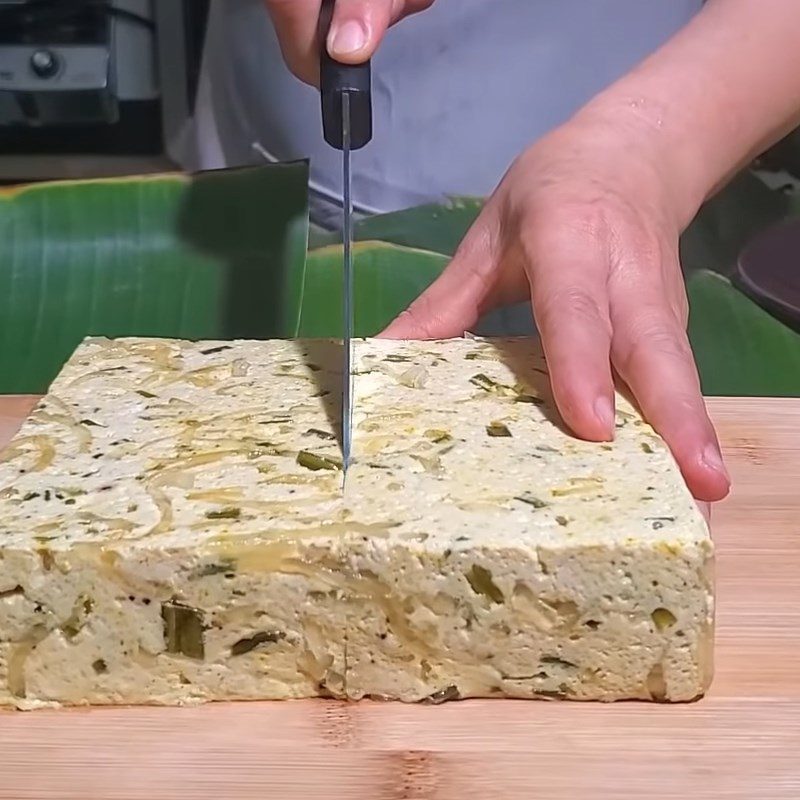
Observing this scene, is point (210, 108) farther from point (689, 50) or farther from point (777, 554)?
point (777, 554)

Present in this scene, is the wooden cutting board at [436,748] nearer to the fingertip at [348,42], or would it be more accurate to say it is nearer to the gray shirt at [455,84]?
the fingertip at [348,42]

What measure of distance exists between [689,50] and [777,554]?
72 centimetres

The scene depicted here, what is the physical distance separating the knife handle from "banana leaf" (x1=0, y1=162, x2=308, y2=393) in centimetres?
58

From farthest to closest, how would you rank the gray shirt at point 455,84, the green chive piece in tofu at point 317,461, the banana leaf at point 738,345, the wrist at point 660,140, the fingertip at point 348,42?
the gray shirt at point 455,84, the banana leaf at point 738,345, the wrist at point 660,140, the fingertip at point 348,42, the green chive piece in tofu at point 317,461

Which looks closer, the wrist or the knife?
the knife

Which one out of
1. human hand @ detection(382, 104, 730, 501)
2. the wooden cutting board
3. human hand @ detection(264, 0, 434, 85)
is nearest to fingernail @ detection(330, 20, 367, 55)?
human hand @ detection(264, 0, 434, 85)

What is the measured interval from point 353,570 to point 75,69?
188 centimetres

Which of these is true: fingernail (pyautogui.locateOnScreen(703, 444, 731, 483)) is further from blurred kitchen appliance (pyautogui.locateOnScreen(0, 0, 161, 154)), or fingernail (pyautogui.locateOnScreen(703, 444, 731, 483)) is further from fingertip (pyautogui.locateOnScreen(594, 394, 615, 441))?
blurred kitchen appliance (pyautogui.locateOnScreen(0, 0, 161, 154))

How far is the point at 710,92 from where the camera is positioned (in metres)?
Result: 1.60

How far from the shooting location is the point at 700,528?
1027mm

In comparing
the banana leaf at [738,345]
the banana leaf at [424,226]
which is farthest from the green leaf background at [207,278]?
the banana leaf at [424,226]

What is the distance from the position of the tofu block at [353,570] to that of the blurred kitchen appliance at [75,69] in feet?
5.22

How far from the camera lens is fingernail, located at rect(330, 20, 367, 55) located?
1250 millimetres

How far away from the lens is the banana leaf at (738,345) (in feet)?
5.82
